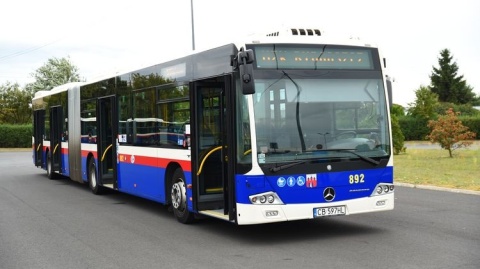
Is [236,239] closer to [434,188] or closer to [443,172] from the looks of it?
[434,188]

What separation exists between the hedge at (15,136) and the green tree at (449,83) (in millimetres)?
57236

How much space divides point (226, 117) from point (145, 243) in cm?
218

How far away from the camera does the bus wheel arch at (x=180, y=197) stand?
11.0 meters

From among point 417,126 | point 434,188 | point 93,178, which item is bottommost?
point 434,188

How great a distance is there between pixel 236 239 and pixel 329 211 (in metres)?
1.48

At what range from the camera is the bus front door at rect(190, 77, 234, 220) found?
10.3m

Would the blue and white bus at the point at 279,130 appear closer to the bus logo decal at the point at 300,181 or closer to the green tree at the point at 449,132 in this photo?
the bus logo decal at the point at 300,181

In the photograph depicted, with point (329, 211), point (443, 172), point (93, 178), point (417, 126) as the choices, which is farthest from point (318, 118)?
point (417, 126)

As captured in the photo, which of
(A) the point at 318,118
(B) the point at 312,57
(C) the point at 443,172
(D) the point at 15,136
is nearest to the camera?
(A) the point at 318,118

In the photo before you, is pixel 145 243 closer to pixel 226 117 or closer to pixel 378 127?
pixel 226 117

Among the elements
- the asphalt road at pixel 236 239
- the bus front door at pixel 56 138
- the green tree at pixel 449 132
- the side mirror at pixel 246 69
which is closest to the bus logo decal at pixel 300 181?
the asphalt road at pixel 236 239

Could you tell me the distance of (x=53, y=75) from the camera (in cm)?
8762

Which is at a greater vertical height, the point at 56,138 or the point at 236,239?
the point at 56,138

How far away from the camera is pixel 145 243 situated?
9.36m
